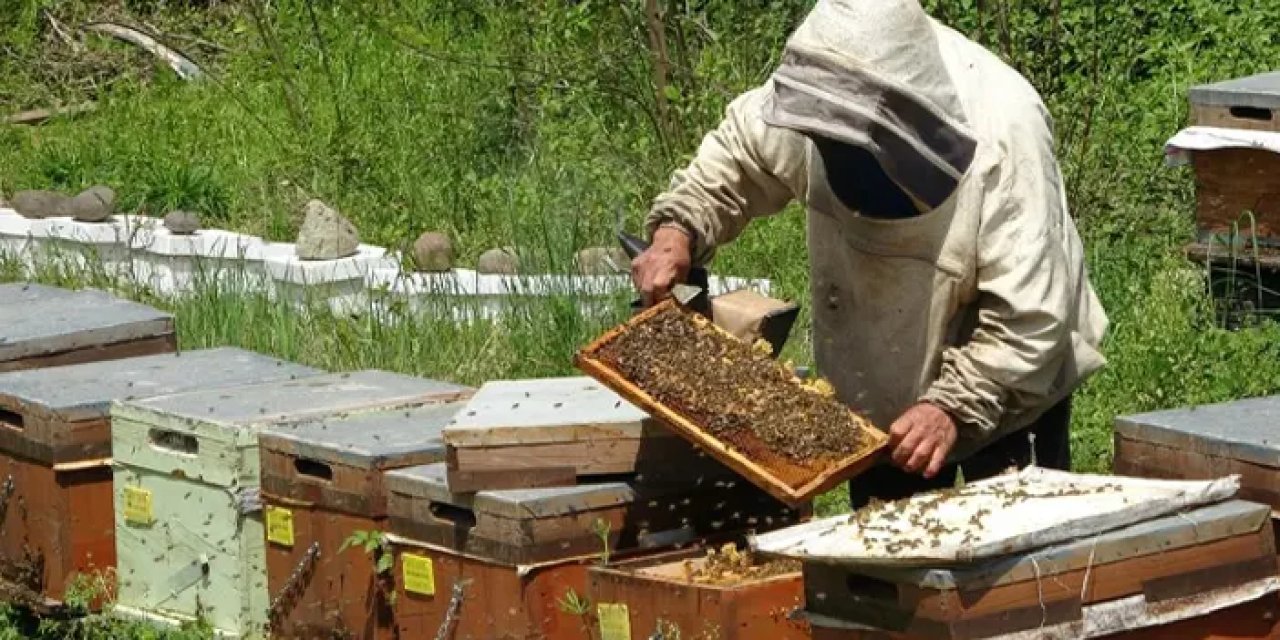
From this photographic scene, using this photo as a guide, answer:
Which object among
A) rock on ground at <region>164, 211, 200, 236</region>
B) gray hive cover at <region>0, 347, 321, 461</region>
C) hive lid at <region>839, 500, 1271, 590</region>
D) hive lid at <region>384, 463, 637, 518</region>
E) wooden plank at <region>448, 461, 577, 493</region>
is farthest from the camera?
rock on ground at <region>164, 211, 200, 236</region>

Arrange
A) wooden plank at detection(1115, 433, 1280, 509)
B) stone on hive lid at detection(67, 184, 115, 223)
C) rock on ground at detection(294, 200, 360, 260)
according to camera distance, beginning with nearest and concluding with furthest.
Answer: wooden plank at detection(1115, 433, 1280, 509), rock on ground at detection(294, 200, 360, 260), stone on hive lid at detection(67, 184, 115, 223)

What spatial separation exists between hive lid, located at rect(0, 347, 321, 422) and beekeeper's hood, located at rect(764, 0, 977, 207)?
2373 mm

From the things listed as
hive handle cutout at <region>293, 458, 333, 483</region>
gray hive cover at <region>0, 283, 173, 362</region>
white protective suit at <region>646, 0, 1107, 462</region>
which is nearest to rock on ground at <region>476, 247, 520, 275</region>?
gray hive cover at <region>0, 283, 173, 362</region>

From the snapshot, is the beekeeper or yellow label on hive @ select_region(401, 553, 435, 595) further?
yellow label on hive @ select_region(401, 553, 435, 595)

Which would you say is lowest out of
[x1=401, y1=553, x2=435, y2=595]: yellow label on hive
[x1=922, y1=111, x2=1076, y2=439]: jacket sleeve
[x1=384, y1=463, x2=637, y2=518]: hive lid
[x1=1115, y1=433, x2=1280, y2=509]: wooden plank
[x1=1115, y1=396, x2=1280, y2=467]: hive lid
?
[x1=401, y1=553, x2=435, y2=595]: yellow label on hive

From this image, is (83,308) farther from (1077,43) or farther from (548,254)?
(1077,43)

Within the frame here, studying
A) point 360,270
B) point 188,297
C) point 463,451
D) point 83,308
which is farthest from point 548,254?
point 463,451

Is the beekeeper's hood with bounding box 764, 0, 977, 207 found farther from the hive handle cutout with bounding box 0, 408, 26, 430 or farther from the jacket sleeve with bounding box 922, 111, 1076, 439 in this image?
the hive handle cutout with bounding box 0, 408, 26, 430

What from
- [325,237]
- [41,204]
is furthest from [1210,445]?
[41,204]

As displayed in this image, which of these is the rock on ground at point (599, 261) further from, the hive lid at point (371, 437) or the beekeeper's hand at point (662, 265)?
the beekeeper's hand at point (662, 265)

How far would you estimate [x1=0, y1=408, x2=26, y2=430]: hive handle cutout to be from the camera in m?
6.63

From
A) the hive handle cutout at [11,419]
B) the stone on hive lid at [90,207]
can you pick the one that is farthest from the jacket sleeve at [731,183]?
the stone on hive lid at [90,207]

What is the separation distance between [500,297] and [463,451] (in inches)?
150

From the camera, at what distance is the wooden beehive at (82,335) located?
7164 millimetres
